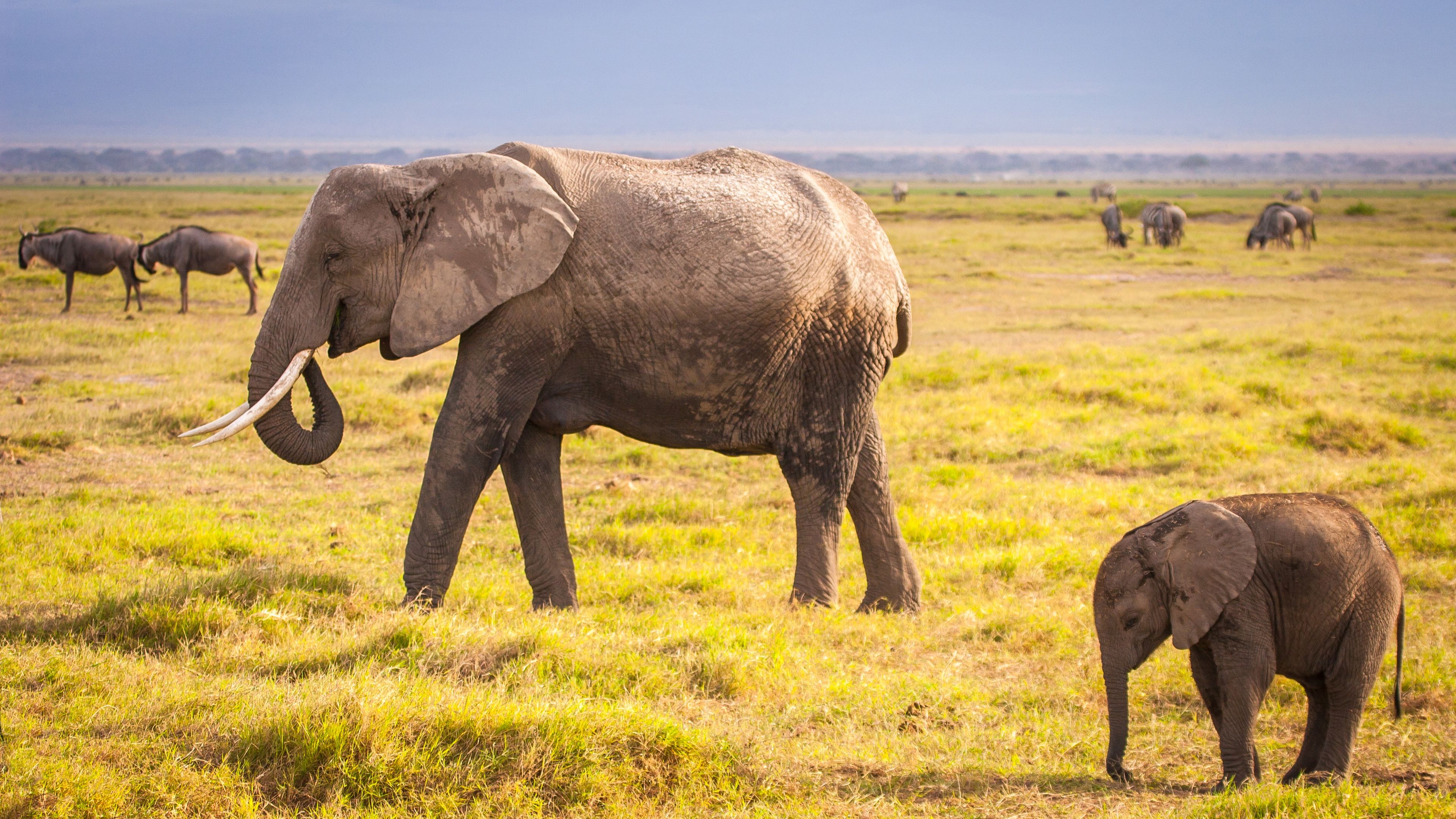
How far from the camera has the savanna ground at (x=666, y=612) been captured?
4473mm

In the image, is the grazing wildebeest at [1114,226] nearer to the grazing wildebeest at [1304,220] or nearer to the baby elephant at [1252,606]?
the grazing wildebeest at [1304,220]

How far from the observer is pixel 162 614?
19.7 ft

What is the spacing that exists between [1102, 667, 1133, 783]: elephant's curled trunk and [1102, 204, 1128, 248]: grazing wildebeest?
4112cm

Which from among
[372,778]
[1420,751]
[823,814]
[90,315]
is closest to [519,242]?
[372,778]

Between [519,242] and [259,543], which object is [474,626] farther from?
[259,543]

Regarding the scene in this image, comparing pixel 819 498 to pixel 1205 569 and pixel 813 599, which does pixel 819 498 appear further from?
pixel 1205 569

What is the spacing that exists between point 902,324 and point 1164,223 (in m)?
39.1

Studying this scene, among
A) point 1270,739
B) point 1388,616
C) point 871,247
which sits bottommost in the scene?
point 1270,739

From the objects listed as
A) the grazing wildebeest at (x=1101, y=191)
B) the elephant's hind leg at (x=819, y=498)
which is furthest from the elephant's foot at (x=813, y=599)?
the grazing wildebeest at (x=1101, y=191)

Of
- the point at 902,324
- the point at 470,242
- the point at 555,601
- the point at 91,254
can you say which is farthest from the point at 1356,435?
the point at 91,254

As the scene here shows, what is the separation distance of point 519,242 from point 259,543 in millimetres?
3241

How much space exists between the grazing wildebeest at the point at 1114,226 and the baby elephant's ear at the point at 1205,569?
134ft

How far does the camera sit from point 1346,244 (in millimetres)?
44188

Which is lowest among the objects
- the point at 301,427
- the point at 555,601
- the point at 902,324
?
the point at 555,601
